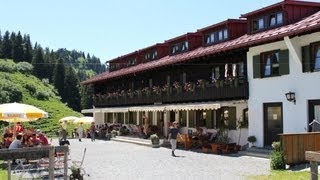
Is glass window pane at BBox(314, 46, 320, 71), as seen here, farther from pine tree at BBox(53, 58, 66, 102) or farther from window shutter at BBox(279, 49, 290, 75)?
pine tree at BBox(53, 58, 66, 102)

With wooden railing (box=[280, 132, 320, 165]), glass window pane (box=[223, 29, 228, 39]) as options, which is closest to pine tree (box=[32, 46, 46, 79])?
glass window pane (box=[223, 29, 228, 39])

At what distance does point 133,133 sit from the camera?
4184 cm

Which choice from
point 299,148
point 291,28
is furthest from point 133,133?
point 299,148

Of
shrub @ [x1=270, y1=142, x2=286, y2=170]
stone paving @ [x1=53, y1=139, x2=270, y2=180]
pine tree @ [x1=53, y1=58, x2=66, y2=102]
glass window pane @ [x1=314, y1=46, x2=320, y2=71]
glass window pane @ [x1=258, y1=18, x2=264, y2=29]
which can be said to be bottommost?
stone paving @ [x1=53, y1=139, x2=270, y2=180]

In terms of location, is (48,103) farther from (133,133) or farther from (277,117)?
(277,117)

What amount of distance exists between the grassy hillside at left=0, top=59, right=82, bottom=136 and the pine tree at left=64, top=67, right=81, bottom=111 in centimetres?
404

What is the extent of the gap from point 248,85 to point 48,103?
7910 centimetres

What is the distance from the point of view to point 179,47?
36000 millimetres

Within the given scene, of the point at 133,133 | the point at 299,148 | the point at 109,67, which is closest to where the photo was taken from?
the point at 299,148

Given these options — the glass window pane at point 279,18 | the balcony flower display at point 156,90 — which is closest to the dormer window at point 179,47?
the balcony flower display at point 156,90

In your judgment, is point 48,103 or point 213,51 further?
point 48,103

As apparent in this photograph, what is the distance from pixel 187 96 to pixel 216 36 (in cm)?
396

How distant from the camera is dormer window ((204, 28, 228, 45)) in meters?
29.3

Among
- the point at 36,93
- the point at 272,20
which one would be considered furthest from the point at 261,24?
the point at 36,93
